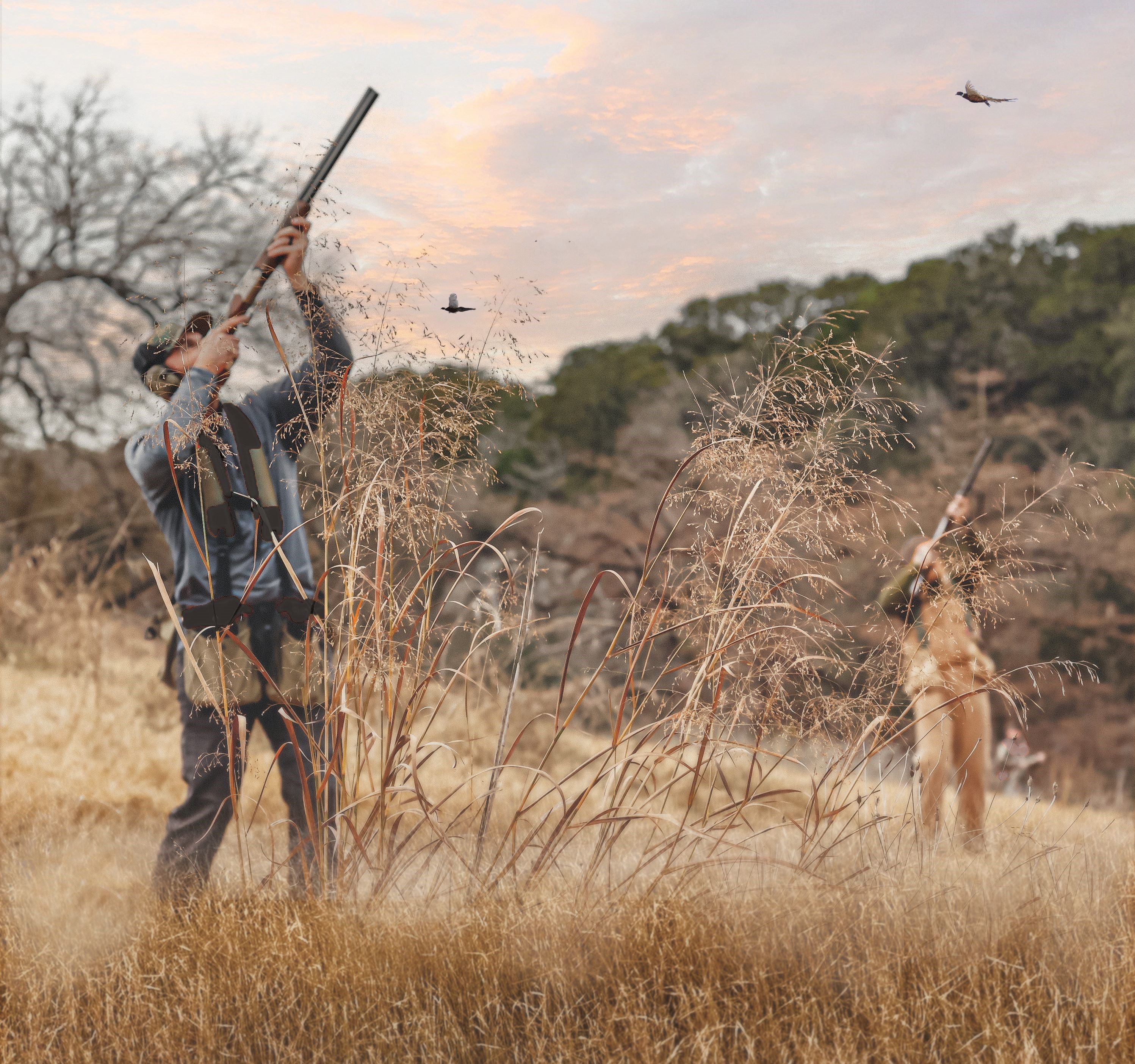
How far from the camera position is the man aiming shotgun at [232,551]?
2.32 m

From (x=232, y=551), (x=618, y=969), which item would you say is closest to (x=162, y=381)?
(x=232, y=551)

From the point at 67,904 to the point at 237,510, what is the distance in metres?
1.12

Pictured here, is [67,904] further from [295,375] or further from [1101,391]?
[1101,391]

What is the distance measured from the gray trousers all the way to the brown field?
95 mm

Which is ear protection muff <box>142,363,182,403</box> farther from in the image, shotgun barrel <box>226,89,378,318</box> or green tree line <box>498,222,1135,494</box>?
green tree line <box>498,222,1135,494</box>

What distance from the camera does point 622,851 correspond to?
2.69 meters

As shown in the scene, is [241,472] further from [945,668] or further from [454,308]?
[945,668]

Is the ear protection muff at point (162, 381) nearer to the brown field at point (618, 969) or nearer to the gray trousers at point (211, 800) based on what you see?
the gray trousers at point (211, 800)

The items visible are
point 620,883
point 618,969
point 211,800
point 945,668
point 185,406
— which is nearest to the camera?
point 618,969

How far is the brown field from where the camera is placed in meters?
1.79

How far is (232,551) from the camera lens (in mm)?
2543

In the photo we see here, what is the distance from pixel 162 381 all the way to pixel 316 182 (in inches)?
28.0

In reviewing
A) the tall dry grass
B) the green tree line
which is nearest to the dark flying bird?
the tall dry grass

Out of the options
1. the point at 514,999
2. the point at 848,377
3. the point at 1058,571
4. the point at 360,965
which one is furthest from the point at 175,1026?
the point at 1058,571
